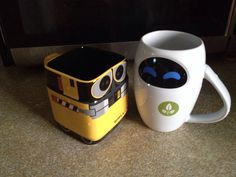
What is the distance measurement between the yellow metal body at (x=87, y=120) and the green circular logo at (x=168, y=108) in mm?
72

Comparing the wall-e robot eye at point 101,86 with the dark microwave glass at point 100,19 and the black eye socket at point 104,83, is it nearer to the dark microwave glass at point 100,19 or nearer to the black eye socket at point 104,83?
the black eye socket at point 104,83

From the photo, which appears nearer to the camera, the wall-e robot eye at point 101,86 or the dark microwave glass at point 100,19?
the wall-e robot eye at point 101,86

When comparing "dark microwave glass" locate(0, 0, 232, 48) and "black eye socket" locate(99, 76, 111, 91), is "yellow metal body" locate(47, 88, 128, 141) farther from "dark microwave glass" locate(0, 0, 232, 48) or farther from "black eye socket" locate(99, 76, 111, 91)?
"dark microwave glass" locate(0, 0, 232, 48)

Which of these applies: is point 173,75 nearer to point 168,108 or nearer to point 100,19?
point 168,108

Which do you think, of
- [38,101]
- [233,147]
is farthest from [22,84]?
[233,147]

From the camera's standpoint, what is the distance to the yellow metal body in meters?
0.35

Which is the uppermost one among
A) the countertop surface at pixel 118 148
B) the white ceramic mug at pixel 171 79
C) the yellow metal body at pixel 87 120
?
the white ceramic mug at pixel 171 79

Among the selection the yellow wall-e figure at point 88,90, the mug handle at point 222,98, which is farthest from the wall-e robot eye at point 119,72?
the mug handle at point 222,98

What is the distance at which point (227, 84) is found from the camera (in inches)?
20.1

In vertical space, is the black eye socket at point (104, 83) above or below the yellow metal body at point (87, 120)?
above

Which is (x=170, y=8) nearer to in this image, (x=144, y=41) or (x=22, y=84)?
(x=144, y=41)

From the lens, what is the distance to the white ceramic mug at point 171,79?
0.33 meters

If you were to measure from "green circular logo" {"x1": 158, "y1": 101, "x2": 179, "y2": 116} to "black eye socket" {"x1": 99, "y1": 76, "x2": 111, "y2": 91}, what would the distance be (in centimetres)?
9

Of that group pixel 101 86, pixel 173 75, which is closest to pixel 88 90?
pixel 101 86
